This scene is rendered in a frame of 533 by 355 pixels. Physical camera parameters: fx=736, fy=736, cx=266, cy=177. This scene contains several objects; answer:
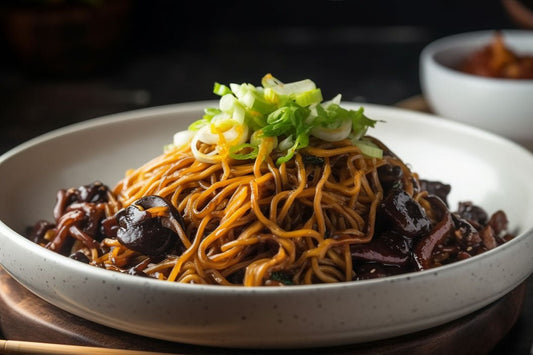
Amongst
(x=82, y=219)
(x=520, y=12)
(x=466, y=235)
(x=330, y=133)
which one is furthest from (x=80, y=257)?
(x=520, y=12)

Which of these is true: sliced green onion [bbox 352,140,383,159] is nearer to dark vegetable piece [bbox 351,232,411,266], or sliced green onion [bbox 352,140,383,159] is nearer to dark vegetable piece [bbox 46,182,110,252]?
dark vegetable piece [bbox 351,232,411,266]

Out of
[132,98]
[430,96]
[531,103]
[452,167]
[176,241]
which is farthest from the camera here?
[132,98]

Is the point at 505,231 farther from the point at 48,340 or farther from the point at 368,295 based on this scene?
the point at 48,340

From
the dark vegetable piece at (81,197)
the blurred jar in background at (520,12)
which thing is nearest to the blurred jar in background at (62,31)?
the blurred jar in background at (520,12)

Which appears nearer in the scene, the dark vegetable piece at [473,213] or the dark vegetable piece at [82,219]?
the dark vegetable piece at [82,219]

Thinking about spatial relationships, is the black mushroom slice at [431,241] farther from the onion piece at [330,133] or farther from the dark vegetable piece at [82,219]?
the dark vegetable piece at [82,219]

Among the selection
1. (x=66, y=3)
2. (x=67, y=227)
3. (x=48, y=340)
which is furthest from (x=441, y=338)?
(x=66, y=3)
